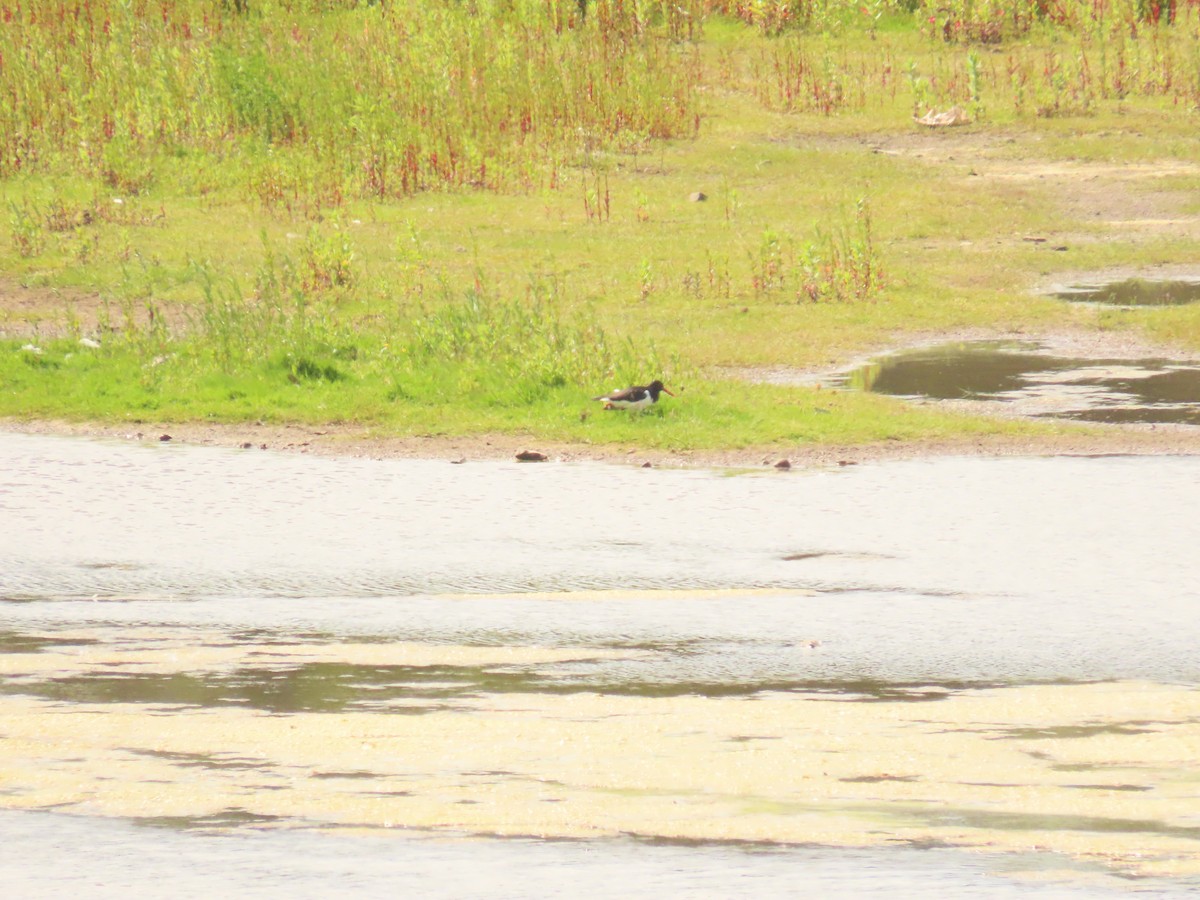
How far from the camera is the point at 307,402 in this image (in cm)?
1138

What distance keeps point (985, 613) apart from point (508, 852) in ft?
9.90

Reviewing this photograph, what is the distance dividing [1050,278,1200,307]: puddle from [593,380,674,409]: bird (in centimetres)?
532

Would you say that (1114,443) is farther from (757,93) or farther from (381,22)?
(381,22)

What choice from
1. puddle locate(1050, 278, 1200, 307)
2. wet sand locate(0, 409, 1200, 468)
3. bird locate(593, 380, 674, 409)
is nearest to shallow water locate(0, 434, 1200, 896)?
wet sand locate(0, 409, 1200, 468)

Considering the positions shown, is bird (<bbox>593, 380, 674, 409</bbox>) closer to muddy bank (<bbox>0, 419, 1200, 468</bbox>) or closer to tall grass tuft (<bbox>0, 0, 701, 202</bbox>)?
muddy bank (<bbox>0, 419, 1200, 468</bbox>)

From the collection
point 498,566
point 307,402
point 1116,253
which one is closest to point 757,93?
point 1116,253

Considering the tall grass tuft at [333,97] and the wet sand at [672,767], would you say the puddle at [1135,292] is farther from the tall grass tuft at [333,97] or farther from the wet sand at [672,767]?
the wet sand at [672,767]

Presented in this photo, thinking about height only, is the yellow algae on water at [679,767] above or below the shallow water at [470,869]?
below

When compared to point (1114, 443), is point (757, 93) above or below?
above

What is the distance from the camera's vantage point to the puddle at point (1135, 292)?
14273 mm

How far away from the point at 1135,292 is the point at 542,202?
254 inches

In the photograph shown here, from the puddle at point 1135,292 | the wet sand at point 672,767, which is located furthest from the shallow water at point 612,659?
the puddle at point 1135,292

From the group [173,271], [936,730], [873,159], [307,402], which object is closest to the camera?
[936,730]

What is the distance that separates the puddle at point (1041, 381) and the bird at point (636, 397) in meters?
1.79
